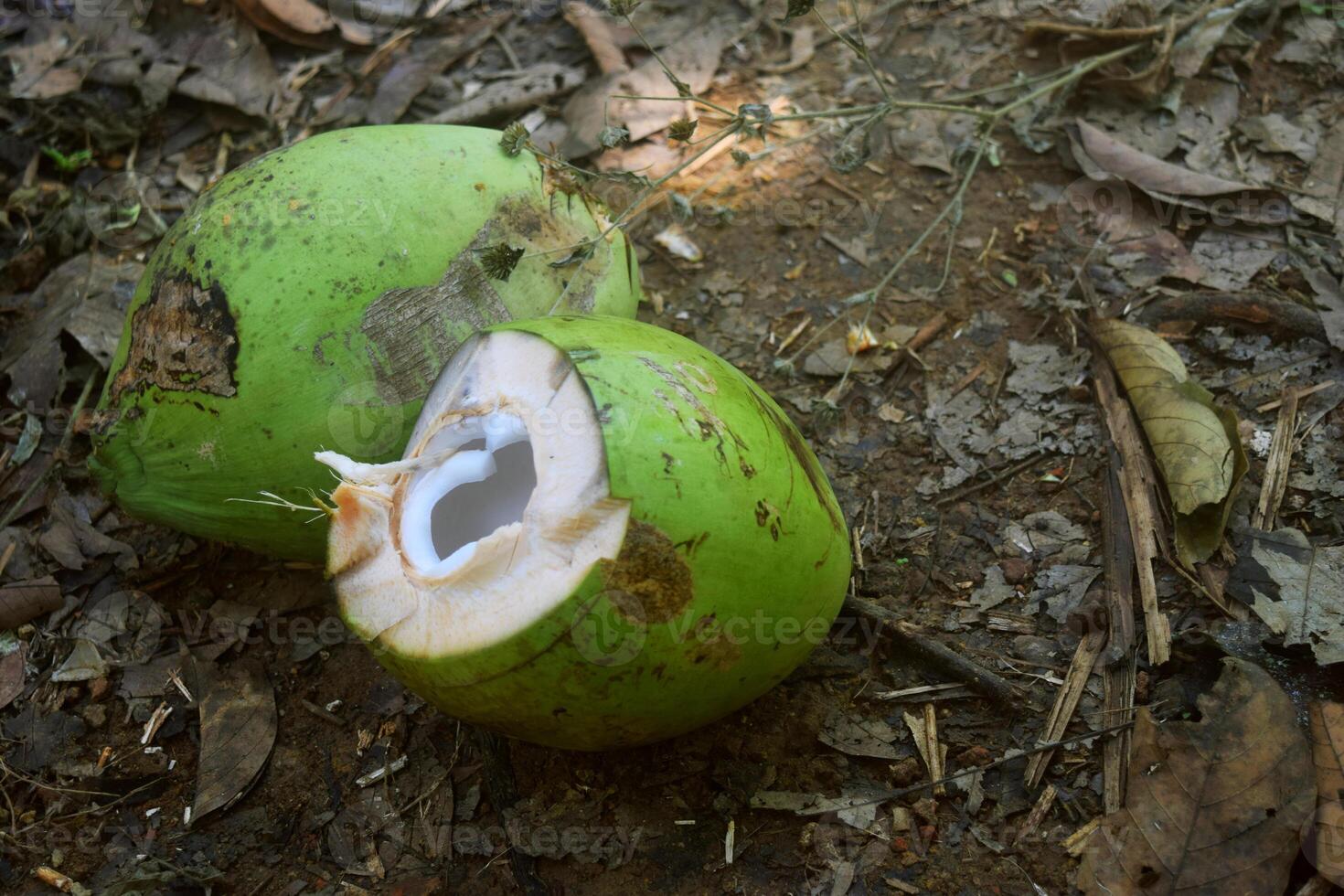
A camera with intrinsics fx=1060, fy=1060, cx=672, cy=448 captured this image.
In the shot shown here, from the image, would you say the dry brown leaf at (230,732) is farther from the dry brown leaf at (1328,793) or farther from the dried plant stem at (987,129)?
the dry brown leaf at (1328,793)

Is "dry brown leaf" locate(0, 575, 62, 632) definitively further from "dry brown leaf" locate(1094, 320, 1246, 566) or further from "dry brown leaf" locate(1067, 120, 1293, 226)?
"dry brown leaf" locate(1067, 120, 1293, 226)

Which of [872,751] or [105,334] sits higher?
[105,334]

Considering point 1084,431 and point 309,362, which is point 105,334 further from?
point 1084,431

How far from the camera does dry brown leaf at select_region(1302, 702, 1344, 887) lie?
1.74 metres

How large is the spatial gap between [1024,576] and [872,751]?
0.55 metres

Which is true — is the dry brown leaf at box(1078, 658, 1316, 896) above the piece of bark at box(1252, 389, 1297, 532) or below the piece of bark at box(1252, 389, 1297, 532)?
below

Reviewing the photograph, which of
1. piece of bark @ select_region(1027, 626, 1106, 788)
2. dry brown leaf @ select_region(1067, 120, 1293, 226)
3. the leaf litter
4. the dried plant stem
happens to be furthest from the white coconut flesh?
dry brown leaf @ select_region(1067, 120, 1293, 226)

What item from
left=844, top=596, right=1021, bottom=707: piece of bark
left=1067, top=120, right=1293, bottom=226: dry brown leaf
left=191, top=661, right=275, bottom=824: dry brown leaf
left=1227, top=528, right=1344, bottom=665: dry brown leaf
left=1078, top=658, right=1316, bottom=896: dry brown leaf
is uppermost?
left=1067, top=120, right=1293, bottom=226: dry brown leaf

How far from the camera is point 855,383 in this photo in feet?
9.29

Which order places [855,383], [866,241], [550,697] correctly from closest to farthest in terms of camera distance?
[550,697] < [855,383] < [866,241]

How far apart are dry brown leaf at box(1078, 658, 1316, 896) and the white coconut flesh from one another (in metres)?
1.06

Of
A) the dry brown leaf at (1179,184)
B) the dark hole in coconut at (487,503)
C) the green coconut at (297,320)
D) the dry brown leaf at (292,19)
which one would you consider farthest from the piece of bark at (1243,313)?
the dry brown leaf at (292,19)

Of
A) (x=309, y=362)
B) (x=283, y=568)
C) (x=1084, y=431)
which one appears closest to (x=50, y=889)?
(x=283, y=568)

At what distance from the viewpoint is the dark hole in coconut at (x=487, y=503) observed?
2004 millimetres
